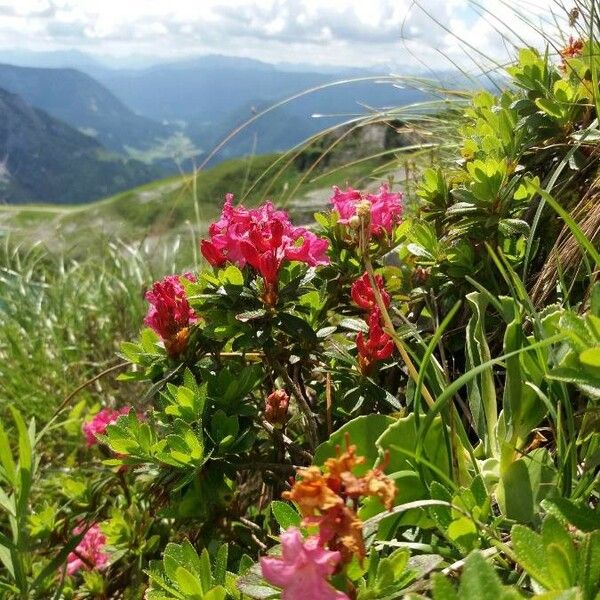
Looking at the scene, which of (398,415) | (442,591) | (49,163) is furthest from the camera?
(49,163)

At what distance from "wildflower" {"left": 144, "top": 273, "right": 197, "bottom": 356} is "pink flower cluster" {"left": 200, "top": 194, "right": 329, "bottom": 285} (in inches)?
3.6

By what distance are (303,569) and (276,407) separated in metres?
0.56

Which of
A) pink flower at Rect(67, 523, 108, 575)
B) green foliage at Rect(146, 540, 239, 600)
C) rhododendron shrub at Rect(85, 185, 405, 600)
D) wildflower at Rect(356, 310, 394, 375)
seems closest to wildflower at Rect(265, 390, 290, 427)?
rhododendron shrub at Rect(85, 185, 405, 600)

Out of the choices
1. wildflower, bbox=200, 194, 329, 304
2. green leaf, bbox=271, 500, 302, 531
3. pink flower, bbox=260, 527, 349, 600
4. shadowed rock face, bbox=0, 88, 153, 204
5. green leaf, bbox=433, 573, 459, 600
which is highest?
wildflower, bbox=200, 194, 329, 304

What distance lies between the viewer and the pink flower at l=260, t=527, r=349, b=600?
0.56 m

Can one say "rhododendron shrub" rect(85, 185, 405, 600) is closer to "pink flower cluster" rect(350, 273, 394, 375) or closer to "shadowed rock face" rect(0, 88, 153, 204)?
"pink flower cluster" rect(350, 273, 394, 375)

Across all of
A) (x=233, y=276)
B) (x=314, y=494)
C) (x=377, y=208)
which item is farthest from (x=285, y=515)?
(x=377, y=208)

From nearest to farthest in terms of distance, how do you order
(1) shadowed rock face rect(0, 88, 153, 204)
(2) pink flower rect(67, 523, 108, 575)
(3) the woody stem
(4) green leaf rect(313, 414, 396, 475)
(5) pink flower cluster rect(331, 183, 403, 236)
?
(4) green leaf rect(313, 414, 396, 475), (3) the woody stem, (5) pink flower cluster rect(331, 183, 403, 236), (2) pink flower rect(67, 523, 108, 575), (1) shadowed rock face rect(0, 88, 153, 204)

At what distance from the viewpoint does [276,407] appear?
113 centimetres

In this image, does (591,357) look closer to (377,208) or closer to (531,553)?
(531,553)

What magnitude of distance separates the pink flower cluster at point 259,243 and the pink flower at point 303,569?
2.01 feet

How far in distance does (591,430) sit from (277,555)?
0.44 m

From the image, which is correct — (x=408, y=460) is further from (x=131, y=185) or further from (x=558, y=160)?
(x=131, y=185)

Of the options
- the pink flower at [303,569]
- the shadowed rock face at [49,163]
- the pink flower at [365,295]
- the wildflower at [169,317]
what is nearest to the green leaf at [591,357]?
the pink flower at [303,569]
